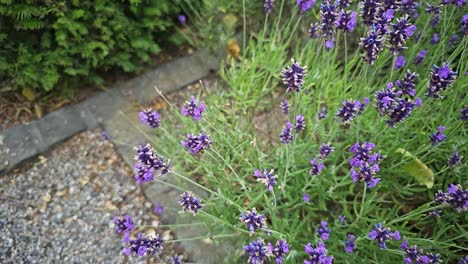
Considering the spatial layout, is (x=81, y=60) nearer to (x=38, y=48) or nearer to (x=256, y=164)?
(x=38, y=48)

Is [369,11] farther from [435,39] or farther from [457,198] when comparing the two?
[435,39]

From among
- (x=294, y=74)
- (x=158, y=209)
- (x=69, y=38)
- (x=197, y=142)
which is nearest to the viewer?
(x=294, y=74)

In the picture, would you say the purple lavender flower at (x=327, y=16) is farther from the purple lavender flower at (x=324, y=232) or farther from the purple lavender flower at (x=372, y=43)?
the purple lavender flower at (x=324, y=232)

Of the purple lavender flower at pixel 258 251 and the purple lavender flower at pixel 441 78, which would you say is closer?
the purple lavender flower at pixel 258 251

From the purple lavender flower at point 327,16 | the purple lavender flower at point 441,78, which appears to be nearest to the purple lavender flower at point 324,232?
the purple lavender flower at point 441,78

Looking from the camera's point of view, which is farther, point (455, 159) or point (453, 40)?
point (453, 40)

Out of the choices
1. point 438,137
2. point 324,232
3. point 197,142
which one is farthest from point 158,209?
point 438,137

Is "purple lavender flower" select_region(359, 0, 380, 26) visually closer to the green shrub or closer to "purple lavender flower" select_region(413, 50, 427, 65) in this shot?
"purple lavender flower" select_region(413, 50, 427, 65)
